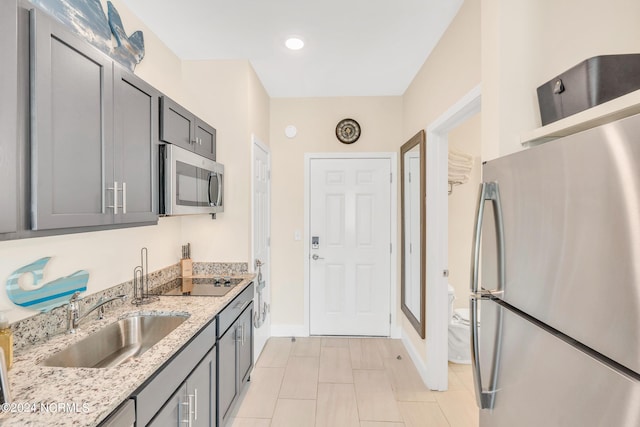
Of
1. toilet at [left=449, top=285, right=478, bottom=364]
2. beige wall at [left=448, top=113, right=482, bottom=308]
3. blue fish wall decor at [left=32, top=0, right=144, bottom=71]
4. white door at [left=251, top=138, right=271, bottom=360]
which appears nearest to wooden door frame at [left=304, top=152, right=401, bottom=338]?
white door at [left=251, top=138, right=271, bottom=360]

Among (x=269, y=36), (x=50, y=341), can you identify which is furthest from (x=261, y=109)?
(x=50, y=341)

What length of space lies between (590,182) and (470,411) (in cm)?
226

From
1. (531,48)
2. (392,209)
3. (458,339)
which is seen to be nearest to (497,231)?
(531,48)

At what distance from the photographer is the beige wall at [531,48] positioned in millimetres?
1133

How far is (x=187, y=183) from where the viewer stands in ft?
6.64

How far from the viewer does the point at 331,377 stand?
274 cm

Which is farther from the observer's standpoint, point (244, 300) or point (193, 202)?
point (244, 300)

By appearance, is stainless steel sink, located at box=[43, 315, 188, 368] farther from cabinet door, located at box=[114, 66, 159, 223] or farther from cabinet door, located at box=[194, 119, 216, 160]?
cabinet door, located at box=[194, 119, 216, 160]

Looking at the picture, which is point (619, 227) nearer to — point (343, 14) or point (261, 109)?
point (343, 14)

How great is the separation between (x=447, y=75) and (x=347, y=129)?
1.45m

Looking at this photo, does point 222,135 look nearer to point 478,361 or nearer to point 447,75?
point 447,75

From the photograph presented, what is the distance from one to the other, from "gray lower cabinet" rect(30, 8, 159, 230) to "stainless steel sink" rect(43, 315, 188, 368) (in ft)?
1.84

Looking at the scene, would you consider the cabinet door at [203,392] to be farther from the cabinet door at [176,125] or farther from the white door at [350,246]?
the white door at [350,246]

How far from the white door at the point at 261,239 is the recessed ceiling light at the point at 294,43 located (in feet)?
2.78
